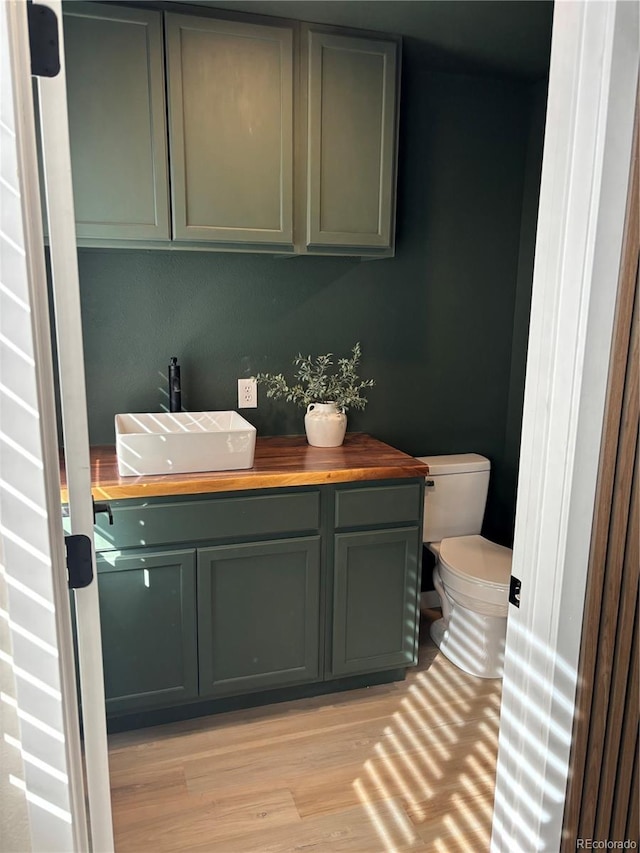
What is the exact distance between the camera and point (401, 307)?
2959mm

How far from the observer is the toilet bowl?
260 cm

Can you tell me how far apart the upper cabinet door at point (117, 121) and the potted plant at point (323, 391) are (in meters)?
0.82

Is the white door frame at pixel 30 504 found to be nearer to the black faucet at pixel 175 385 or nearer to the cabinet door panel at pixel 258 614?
the cabinet door panel at pixel 258 614

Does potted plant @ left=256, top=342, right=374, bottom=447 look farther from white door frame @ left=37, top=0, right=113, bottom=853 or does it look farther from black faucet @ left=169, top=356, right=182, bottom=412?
white door frame @ left=37, top=0, right=113, bottom=853

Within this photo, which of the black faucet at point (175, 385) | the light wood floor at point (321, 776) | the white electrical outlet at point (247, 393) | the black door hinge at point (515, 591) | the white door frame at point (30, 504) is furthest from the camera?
the white electrical outlet at point (247, 393)

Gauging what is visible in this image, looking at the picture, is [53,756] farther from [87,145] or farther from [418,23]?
[418,23]

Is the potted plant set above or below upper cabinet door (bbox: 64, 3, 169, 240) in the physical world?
below

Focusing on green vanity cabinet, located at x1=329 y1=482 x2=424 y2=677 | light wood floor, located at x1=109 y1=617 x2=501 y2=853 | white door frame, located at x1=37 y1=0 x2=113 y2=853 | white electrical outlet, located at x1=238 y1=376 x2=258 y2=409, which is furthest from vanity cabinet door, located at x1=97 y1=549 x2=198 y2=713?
white door frame, located at x1=37 y1=0 x2=113 y2=853

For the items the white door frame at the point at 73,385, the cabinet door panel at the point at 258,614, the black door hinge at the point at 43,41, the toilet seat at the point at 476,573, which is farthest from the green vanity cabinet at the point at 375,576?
the black door hinge at the point at 43,41

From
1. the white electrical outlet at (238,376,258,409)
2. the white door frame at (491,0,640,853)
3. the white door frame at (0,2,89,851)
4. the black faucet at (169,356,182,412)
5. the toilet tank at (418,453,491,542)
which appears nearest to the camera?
the white door frame at (0,2,89,851)

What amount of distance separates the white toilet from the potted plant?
50 centimetres

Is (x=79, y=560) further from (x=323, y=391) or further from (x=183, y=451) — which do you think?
(x=323, y=391)

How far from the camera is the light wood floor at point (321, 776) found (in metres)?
1.87

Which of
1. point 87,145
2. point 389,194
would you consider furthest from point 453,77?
point 87,145
